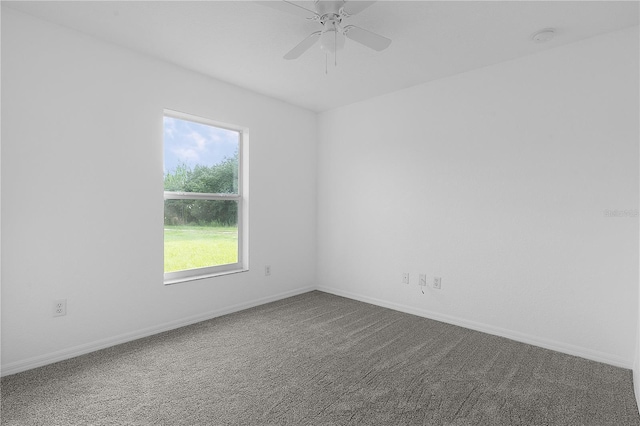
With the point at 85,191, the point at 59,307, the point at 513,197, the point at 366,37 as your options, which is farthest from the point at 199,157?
the point at 513,197

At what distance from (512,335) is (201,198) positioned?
11.0 feet

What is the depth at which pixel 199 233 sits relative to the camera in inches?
140

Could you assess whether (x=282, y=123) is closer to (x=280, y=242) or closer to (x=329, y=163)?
(x=329, y=163)

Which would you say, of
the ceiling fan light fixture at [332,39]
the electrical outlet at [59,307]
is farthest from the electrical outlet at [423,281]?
the electrical outlet at [59,307]

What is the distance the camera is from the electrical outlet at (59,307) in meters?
2.49

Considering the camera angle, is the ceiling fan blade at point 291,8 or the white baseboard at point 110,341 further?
the white baseboard at point 110,341

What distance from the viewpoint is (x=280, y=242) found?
4219 millimetres

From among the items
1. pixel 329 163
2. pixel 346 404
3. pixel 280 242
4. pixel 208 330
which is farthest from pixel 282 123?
pixel 346 404

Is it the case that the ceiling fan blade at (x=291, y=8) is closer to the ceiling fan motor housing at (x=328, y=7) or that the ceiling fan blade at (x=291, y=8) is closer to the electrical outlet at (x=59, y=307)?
the ceiling fan motor housing at (x=328, y=7)

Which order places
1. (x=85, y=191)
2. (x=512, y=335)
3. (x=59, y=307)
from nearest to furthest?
(x=59, y=307), (x=85, y=191), (x=512, y=335)

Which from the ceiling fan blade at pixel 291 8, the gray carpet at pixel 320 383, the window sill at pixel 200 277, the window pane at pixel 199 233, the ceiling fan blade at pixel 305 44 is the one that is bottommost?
the gray carpet at pixel 320 383

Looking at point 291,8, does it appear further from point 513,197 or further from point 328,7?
point 513,197

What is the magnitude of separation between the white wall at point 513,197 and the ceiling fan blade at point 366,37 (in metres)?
1.53

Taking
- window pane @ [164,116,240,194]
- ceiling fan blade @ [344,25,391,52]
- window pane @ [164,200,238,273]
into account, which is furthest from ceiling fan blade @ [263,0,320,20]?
window pane @ [164,200,238,273]
